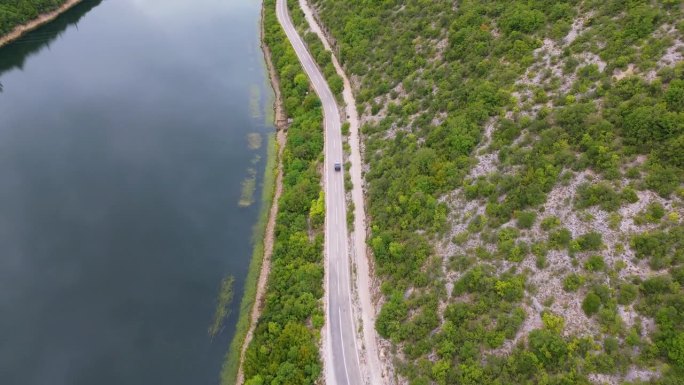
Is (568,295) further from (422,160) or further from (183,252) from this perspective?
(183,252)

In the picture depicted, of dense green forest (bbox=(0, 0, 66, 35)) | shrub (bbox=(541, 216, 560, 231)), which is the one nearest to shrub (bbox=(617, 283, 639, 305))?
shrub (bbox=(541, 216, 560, 231))

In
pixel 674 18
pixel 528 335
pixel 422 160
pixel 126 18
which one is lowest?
pixel 528 335

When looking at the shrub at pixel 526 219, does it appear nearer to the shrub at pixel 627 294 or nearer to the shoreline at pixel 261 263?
the shrub at pixel 627 294

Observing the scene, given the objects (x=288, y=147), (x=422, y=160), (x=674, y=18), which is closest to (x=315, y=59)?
(x=288, y=147)

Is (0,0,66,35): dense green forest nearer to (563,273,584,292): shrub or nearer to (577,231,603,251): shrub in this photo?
(577,231,603,251): shrub

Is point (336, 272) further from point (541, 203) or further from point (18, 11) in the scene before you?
point (18, 11)

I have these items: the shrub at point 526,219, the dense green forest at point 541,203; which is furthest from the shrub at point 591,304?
the shrub at point 526,219

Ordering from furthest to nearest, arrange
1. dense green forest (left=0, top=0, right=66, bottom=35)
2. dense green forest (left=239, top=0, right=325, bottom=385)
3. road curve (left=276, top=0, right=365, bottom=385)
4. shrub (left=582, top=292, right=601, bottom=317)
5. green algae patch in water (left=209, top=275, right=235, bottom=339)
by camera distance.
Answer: dense green forest (left=0, top=0, right=66, bottom=35) < green algae patch in water (left=209, top=275, right=235, bottom=339) < dense green forest (left=239, top=0, right=325, bottom=385) < road curve (left=276, top=0, right=365, bottom=385) < shrub (left=582, top=292, right=601, bottom=317)
